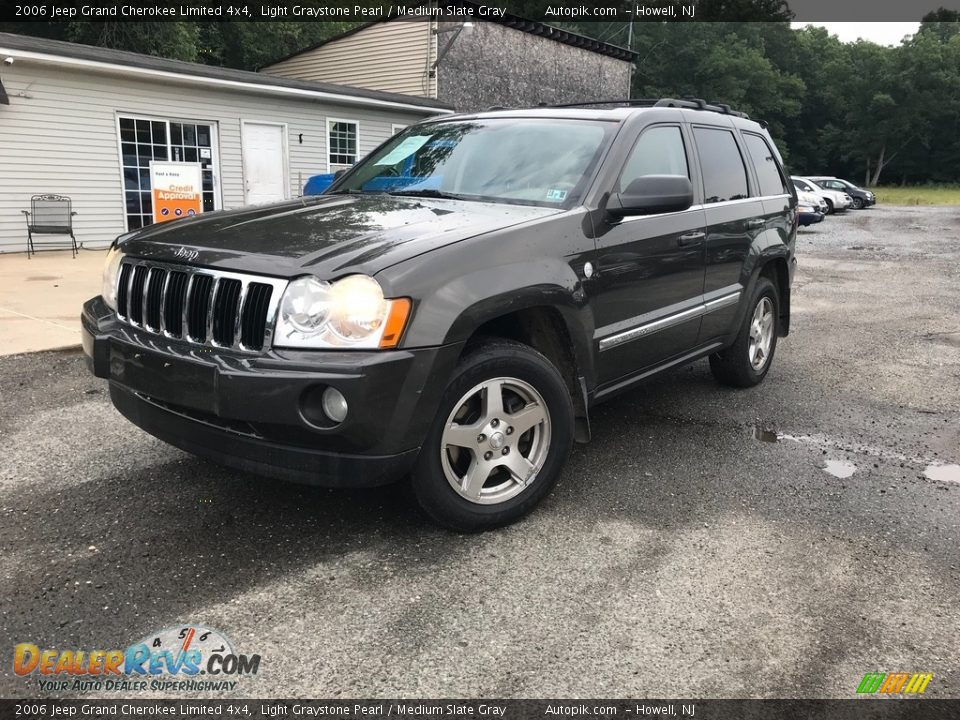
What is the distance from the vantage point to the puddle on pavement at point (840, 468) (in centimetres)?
412

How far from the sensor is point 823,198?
30125mm

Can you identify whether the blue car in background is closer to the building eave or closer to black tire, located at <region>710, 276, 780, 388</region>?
black tire, located at <region>710, 276, 780, 388</region>

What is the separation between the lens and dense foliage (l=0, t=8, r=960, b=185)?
2313 inches

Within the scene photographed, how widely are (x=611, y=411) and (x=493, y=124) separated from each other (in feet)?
6.50

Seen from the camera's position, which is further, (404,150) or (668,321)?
(404,150)

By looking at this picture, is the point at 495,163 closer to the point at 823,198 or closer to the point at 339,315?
the point at 339,315

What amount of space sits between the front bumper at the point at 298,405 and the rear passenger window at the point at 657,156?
1678 mm

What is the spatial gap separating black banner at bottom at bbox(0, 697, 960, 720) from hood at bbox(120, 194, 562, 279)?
1.42m

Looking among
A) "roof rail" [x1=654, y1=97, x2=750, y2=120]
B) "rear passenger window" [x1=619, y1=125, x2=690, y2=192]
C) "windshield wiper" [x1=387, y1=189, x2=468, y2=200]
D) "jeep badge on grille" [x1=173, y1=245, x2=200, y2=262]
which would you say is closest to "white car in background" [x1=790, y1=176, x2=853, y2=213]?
"roof rail" [x1=654, y1=97, x2=750, y2=120]

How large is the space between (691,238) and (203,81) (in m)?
12.9

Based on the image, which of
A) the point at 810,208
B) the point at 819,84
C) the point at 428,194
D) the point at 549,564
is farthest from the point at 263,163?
the point at 819,84

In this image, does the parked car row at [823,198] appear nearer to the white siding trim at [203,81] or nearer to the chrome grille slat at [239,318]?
the white siding trim at [203,81]

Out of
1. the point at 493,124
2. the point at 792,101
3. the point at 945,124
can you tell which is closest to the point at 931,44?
the point at 945,124

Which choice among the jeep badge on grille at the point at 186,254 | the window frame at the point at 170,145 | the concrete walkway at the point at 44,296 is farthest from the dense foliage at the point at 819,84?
the jeep badge on grille at the point at 186,254
